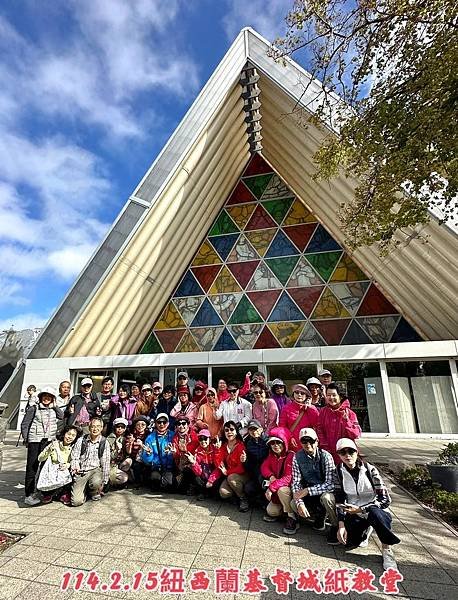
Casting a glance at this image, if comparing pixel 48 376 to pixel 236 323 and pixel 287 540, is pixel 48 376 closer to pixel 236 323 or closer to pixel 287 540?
pixel 236 323

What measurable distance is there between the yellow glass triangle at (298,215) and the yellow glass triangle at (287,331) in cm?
426

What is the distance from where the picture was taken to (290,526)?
3.55m

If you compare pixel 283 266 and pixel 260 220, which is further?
pixel 260 220

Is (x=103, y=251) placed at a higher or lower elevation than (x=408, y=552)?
higher

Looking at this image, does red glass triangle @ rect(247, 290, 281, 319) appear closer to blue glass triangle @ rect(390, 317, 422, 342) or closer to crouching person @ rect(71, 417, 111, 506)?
blue glass triangle @ rect(390, 317, 422, 342)

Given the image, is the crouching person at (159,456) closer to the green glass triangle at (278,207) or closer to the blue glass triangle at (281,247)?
the blue glass triangle at (281,247)

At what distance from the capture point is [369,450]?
765cm

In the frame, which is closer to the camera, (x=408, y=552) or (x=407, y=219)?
(x=408, y=552)

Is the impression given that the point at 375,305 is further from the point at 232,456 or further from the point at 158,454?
the point at 158,454

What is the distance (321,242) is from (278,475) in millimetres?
11068

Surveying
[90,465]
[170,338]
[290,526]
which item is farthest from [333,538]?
[170,338]

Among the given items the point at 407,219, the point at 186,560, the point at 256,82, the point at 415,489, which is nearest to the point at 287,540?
the point at 186,560

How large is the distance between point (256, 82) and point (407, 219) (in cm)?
915

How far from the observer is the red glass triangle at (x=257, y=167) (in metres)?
15.6
